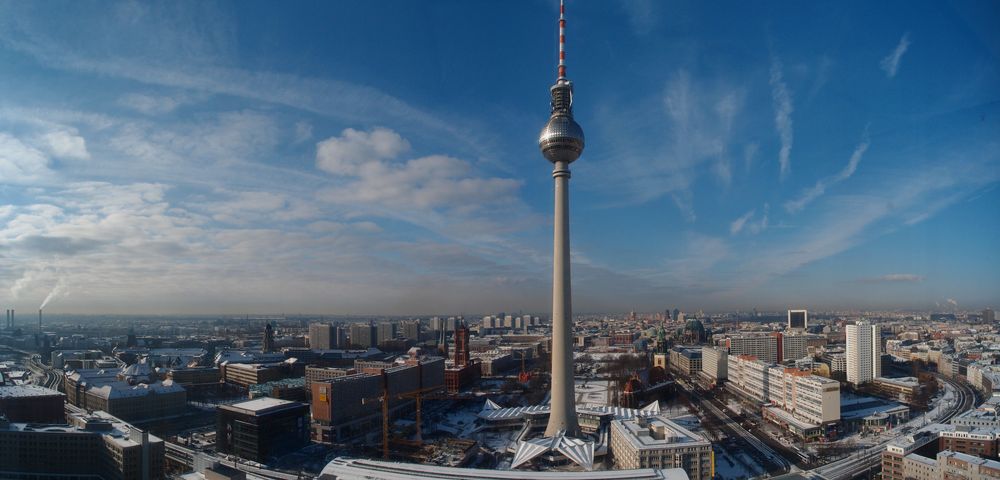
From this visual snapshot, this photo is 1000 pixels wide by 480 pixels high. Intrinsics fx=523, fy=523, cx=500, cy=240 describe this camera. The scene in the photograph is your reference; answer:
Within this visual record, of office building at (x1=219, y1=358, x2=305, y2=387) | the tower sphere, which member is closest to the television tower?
the tower sphere

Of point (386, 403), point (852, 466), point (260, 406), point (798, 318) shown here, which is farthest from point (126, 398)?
point (798, 318)

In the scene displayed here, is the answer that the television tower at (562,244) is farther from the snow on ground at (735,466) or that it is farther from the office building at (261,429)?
the office building at (261,429)

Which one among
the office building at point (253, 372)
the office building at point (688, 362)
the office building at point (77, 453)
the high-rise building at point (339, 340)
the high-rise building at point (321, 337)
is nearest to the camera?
the office building at point (77, 453)

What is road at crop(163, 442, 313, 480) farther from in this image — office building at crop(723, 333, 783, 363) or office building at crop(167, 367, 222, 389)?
office building at crop(723, 333, 783, 363)

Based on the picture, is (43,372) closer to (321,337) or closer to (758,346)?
(321,337)

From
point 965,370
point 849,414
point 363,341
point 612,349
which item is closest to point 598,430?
point 849,414

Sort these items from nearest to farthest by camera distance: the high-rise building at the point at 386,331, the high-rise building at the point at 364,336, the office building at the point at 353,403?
1. the office building at the point at 353,403
2. the high-rise building at the point at 364,336
3. the high-rise building at the point at 386,331

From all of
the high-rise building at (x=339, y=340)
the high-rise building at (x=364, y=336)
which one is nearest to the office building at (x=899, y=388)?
the high-rise building at (x=364, y=336)
